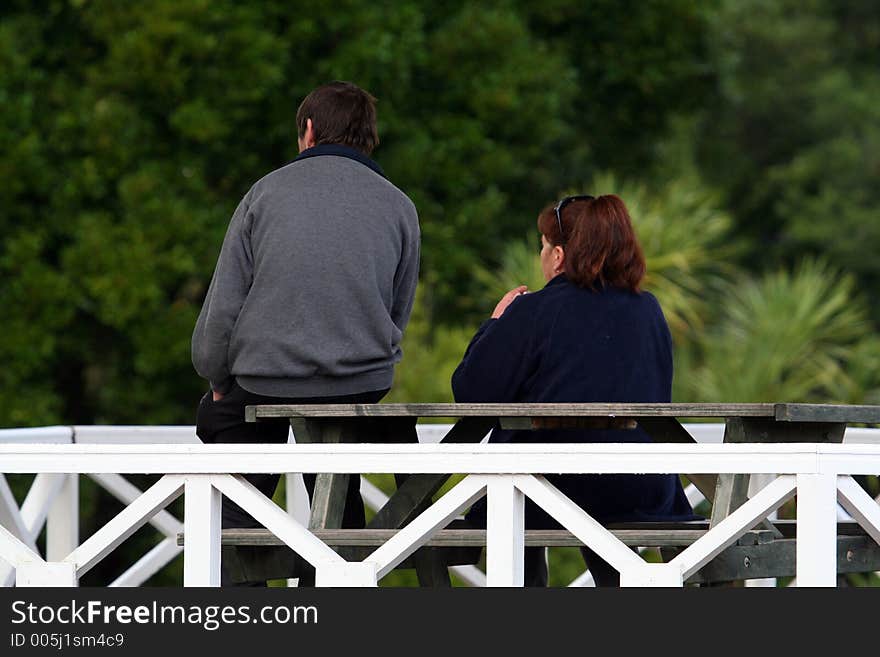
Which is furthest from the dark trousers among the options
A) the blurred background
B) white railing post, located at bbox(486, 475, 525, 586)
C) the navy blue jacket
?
the blurred background

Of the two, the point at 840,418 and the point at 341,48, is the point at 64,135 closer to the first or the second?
the point at 341,48

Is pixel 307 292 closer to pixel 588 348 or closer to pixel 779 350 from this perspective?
pixel 588 348

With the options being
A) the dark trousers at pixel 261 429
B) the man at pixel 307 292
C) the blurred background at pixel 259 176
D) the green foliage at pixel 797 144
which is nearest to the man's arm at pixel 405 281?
the man at pixel 307 292

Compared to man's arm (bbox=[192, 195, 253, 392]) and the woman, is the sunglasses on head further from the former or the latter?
man's arm (bbox=[192, 195, 253, 392])

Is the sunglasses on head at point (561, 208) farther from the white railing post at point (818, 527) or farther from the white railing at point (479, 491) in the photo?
the white railing post at point (818, 527)

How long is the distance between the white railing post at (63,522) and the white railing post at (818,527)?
294cm

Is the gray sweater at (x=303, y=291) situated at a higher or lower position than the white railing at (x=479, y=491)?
higher

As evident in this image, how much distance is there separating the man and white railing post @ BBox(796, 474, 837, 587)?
47.8 inches

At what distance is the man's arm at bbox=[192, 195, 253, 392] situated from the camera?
421 centimetres

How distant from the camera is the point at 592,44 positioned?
14984mm

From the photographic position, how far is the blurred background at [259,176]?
468 inches

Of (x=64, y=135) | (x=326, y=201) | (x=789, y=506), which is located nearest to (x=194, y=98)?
(x=64, y=135)

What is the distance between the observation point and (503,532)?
12.0 ft

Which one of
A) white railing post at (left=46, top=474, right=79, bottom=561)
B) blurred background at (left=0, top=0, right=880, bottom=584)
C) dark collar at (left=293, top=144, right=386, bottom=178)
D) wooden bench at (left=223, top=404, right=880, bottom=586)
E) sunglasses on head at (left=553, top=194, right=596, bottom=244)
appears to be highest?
blurred background at (left=0, top=0, right=880, bottom=584)
